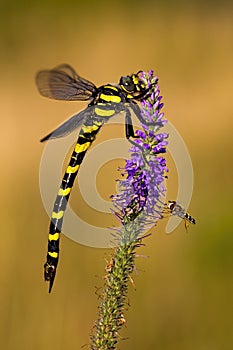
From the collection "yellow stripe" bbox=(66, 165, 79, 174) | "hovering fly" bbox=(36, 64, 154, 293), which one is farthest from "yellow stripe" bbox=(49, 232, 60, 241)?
"yellow stripe" bbox=(66, 165, 79, 174)

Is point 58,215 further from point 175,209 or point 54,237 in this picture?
point 175,209

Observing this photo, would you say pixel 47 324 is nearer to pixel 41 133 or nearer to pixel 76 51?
pixel 41 133

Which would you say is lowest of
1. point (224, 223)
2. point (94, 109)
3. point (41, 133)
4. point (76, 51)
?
point (224, 223)

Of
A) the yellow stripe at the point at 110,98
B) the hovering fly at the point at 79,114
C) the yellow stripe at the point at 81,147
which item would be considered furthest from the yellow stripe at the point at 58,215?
the yellow stripe at the point at 110,98

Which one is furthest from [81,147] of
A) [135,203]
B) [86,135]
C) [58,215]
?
[135,203]

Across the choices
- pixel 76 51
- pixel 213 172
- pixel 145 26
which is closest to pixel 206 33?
pixel 145 26

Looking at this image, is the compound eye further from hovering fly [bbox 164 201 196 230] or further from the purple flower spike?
hovering fly [bbox 164 201 196 230]

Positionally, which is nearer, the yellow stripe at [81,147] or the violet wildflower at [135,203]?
the violet wildflower at [135,203]

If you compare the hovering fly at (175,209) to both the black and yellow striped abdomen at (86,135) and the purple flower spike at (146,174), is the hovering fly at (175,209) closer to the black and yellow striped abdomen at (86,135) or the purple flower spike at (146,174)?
the purple flower spike at (146,174)
